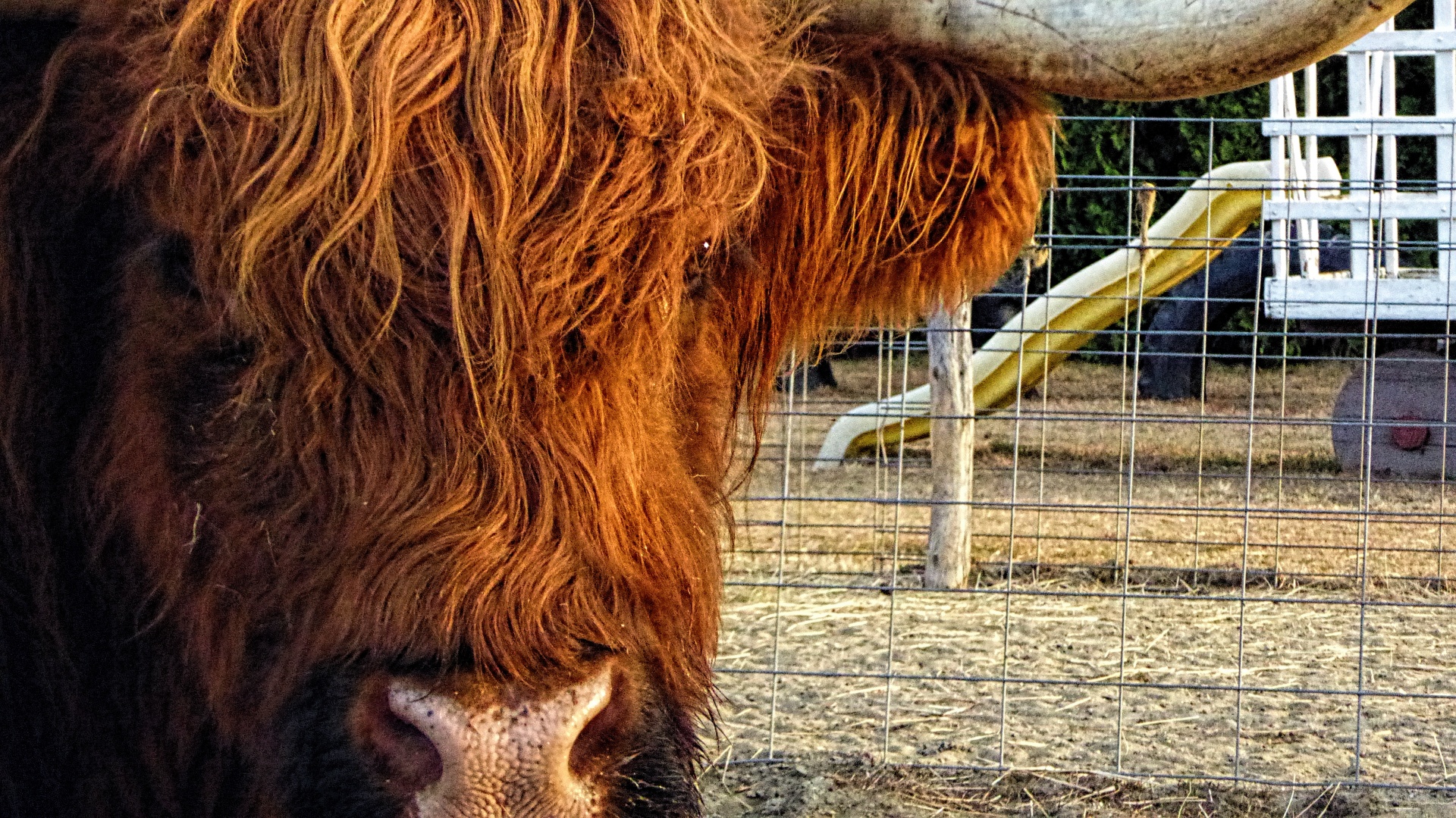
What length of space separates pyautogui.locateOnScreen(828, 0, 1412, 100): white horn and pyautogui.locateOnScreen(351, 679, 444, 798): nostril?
4.39 feet

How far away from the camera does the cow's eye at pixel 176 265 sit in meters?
1.93

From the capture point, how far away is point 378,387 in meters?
1.77

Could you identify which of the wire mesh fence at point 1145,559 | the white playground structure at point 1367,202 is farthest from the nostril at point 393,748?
the white playground structure at point 1367,202

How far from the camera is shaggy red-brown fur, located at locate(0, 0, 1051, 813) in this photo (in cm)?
174

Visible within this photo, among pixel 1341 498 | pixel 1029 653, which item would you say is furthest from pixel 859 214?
pixel 1341 498

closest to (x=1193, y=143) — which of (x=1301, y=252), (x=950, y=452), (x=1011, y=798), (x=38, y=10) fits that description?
(x=1301, y=252)

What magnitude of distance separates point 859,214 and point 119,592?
4.56ft

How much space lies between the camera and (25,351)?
2084 mm

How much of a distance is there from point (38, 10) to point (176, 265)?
0.43m

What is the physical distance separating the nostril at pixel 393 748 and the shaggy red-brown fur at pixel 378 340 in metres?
0.06

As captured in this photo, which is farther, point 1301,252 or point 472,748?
point 1301,252

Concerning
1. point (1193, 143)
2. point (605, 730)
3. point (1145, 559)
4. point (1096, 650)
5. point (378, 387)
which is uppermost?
point (1193, 143)

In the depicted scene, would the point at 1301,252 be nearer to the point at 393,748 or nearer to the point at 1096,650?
the point at 1096,650

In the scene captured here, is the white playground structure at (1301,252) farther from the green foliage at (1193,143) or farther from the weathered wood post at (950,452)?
the green foliage at (1193,143)
